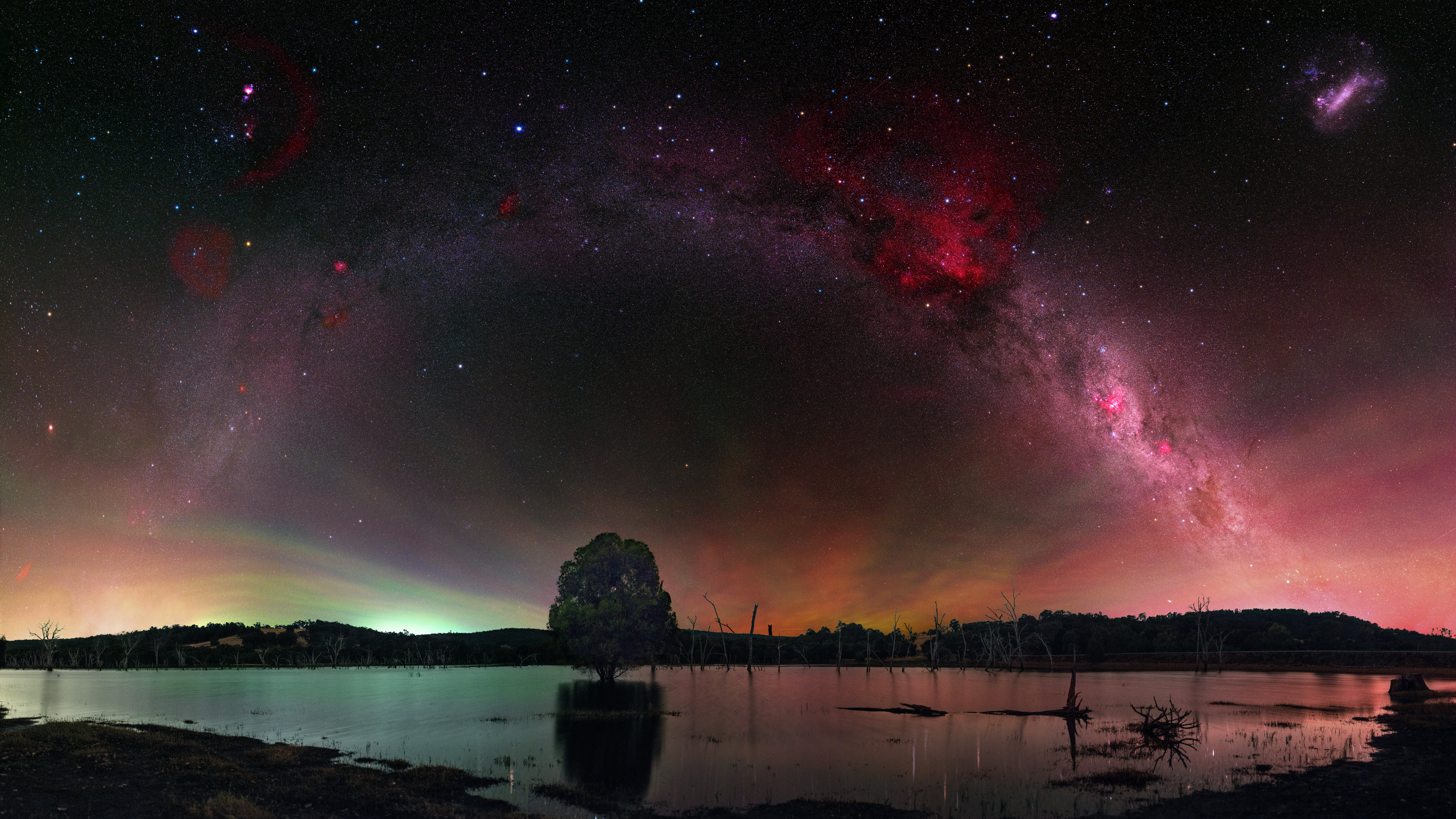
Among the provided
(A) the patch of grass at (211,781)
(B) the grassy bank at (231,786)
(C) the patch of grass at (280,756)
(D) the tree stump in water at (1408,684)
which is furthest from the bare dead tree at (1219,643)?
(C) the patch of grass at (280,756)

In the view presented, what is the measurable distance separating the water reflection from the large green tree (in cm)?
487

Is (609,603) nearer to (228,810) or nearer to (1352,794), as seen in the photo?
(228,810)

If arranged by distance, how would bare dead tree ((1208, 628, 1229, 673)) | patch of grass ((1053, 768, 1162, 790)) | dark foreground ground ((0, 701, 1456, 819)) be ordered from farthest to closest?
bare dead tree ((1208, 628, 1229, 673)) < patch of grass ((1053, 768, 1162, 790)) < dark foreground ground ((0, 701, 1456, 819))

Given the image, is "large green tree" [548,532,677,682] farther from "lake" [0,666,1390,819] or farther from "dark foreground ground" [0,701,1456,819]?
"dark foreground ground" [0,701,1456,819]

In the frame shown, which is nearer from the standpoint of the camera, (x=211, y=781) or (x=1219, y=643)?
(x=211, y=781)

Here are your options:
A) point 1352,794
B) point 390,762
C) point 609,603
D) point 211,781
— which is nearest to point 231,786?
point 211,781

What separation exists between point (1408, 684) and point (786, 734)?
57.2 m

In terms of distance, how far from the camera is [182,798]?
2156cm

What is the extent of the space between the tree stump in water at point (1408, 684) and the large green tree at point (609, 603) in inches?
2618

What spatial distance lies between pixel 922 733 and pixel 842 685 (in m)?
58.2

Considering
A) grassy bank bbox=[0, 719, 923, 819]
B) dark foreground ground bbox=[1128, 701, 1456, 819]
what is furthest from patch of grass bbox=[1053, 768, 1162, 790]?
grassy bank bbox=[0, 719, 923, 819]

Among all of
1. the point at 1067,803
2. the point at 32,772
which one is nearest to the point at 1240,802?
the point at 1067,803

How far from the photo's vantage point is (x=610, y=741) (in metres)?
39.1

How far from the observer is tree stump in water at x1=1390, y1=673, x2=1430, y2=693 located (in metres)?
61.2
